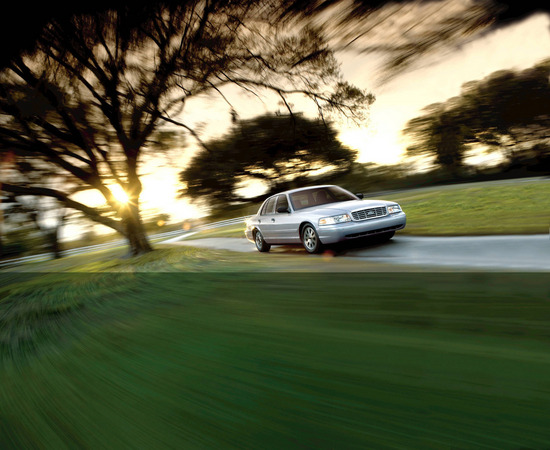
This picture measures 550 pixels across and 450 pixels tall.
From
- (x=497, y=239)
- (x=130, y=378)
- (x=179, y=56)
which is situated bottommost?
(x=497, y=239)

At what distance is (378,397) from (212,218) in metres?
37.9

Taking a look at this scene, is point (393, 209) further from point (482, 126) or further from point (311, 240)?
point (482, 126)

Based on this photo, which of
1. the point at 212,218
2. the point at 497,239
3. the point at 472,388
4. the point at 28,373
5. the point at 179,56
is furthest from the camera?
the point at 212,218

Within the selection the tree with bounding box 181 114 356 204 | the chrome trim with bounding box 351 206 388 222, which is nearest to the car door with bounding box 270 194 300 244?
the chrome trim with bounding box 351 206 388 222

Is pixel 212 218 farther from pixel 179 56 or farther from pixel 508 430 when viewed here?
pixel 508 430

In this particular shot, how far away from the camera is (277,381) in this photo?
10.7ft

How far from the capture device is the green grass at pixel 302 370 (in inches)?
98.2

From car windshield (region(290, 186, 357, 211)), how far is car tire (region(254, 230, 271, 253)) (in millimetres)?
1760

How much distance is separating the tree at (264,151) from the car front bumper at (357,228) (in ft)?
8.23

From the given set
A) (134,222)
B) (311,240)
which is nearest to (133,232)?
(134,222)

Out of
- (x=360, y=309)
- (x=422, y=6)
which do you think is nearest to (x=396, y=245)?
(x=360, y=309)

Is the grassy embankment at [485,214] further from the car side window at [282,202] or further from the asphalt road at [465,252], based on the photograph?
the car side window at [282,202]

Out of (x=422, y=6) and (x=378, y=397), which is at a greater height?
(x=422, y=6)

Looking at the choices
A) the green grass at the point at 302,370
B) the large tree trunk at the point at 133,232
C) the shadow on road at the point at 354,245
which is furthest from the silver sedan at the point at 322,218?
the large tree trunk at the point at 133,232
